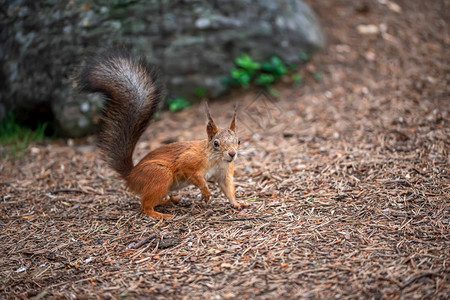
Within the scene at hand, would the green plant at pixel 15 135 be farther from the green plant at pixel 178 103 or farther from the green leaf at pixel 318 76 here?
the green leaf at pixel 318 76

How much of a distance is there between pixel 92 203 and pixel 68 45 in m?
2.48

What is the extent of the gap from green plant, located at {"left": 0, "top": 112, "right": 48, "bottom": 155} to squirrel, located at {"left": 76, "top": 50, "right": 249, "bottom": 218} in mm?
2106

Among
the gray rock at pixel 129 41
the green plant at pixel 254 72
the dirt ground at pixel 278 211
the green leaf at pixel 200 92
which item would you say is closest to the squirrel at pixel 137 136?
the dirt ground at pixel 278 211

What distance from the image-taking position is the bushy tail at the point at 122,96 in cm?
344

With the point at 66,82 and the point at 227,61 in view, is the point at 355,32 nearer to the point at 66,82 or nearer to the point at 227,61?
the point at 227,61

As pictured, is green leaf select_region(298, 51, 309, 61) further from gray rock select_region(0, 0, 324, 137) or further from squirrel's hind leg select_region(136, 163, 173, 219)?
squirrel's hind leg select_region(136, 163, 173, 219)

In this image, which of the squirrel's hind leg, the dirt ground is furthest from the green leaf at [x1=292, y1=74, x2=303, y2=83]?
the squirrel's hind leg

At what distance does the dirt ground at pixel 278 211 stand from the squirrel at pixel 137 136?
0.27m

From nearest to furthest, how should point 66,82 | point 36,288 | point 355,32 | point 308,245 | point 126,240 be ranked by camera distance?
point 36,288 → point 308,245 → point 126,240 → point 66,82 → point 355,32

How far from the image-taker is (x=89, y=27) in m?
5.34

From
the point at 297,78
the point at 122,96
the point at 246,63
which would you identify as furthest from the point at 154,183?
the point at 297,78

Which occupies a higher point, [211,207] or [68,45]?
[68,45]

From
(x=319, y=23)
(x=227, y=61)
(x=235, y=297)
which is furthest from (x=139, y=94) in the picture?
(x=319, y=23)

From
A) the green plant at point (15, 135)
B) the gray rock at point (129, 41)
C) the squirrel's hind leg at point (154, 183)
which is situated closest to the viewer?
the squirrel's hind leg at point (154, 183)
